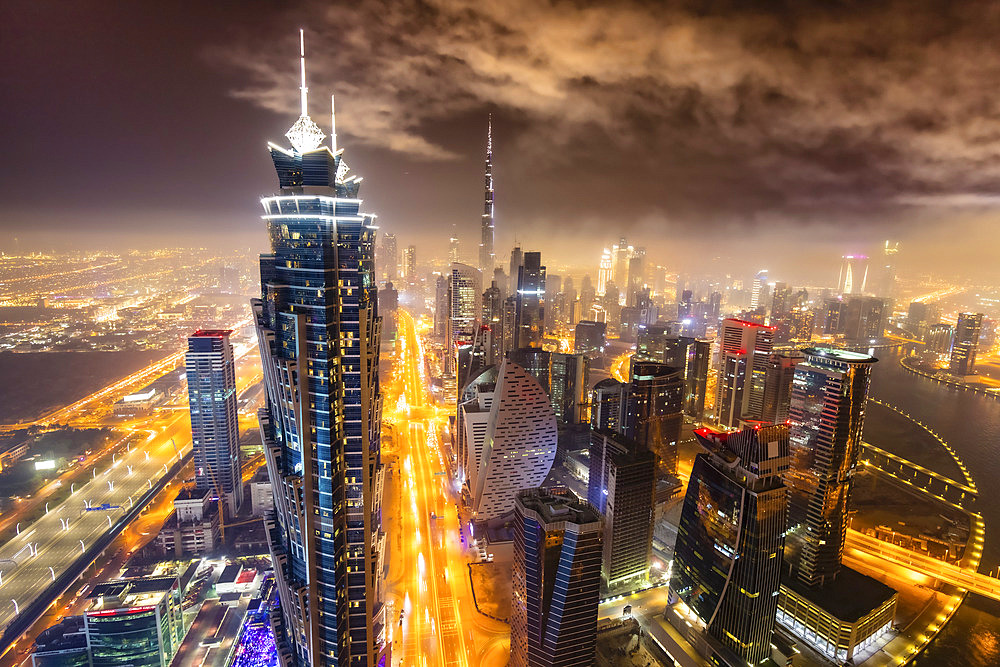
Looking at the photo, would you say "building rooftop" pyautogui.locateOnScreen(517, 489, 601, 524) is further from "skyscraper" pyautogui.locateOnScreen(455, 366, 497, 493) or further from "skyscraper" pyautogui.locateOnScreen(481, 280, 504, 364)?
"skyscraper" pyautogui.locateOnScreen(481, 280, 504, 364)

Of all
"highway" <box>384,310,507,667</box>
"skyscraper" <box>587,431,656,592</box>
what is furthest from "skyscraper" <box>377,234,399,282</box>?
"skyscraper" <box>587,431,656,592</box>

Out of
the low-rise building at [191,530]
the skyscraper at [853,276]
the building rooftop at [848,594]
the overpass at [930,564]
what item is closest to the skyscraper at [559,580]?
the building rooftop at [848,594]

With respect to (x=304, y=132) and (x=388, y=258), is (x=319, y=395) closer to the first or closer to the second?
(x=304, y=132)

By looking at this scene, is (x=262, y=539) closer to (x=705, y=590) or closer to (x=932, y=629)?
(x=705, y=590)

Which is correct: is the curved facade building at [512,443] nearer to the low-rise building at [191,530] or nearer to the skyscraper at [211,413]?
the low-rise building at [191,530]

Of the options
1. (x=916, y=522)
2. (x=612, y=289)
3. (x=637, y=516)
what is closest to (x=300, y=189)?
(x=637, y=516)
